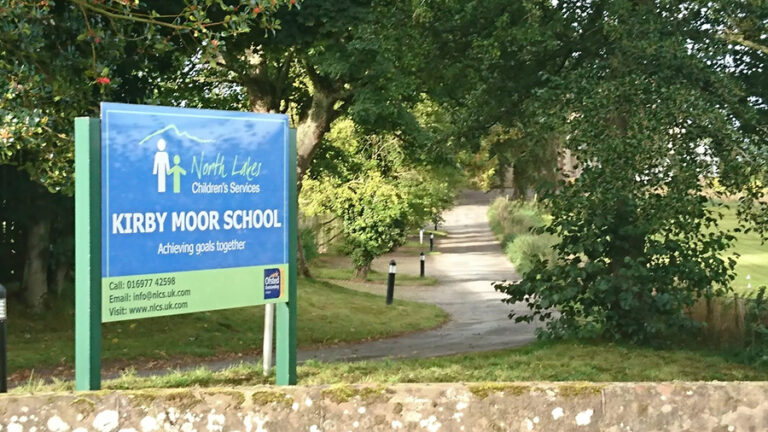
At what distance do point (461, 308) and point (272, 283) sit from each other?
18.4 meters

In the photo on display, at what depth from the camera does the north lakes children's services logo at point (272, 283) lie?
785 cm

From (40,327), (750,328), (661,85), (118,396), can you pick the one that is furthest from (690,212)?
(40,327)

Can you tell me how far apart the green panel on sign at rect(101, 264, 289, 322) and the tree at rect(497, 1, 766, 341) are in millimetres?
5230

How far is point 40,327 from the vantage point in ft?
54.7

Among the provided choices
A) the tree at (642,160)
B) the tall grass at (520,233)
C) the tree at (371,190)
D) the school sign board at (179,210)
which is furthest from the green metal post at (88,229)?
the tree at (371,190)

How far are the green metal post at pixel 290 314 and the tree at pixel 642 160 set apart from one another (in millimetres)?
4815

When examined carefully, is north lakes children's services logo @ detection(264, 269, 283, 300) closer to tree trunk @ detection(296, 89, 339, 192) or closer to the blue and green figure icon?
the blue and green figure icon

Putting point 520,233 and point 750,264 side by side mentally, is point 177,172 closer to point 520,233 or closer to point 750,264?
point 750,264

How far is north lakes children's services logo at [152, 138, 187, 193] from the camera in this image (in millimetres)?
7020

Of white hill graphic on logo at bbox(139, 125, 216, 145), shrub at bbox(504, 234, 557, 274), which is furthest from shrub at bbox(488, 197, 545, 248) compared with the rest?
white hill graphic on logo at bbox(139, 125, 216, 145)

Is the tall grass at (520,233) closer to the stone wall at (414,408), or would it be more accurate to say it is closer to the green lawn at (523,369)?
the green lawn at (523,369)

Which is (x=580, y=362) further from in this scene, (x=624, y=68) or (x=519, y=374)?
(x=624, y=68)

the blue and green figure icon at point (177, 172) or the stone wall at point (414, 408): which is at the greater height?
the blue and green figure icon at point (177, 172)

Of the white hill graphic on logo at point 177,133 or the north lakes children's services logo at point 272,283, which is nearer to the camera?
the white hill graphic on logo at point 177,133
